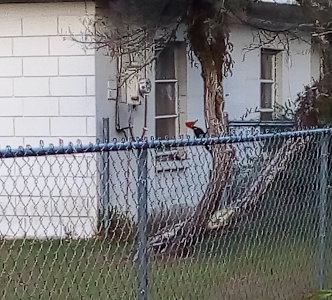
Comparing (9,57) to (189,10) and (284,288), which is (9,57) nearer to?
(189,10)

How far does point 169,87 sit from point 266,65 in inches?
119

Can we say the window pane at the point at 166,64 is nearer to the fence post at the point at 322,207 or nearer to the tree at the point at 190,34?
the tree at the point at 190,34

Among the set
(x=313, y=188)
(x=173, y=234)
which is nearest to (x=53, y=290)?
(x=173, y=234)

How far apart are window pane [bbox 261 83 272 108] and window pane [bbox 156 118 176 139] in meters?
2.74

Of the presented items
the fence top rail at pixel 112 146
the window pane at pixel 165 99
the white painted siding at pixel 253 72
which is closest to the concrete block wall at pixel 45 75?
the window pane at pixel 165 99

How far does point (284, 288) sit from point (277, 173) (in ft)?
3.11

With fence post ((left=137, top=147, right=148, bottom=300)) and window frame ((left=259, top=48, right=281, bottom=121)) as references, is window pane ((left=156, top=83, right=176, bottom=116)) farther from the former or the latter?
fence post ((left=137, top=147, right=148, bottom=300))

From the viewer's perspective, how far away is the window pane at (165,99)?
35.6ft

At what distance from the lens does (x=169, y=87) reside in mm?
11102

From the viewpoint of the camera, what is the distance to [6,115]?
9492mm

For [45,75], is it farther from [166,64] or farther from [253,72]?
[253,72]

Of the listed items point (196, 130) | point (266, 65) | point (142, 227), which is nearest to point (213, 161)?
point (196, 130)

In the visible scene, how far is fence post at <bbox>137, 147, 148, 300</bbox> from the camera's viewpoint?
436cm

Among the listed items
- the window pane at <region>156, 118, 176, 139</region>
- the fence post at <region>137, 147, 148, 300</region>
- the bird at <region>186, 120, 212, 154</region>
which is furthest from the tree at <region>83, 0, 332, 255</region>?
the fence post at <region>137, 147, 148, 300</region>
